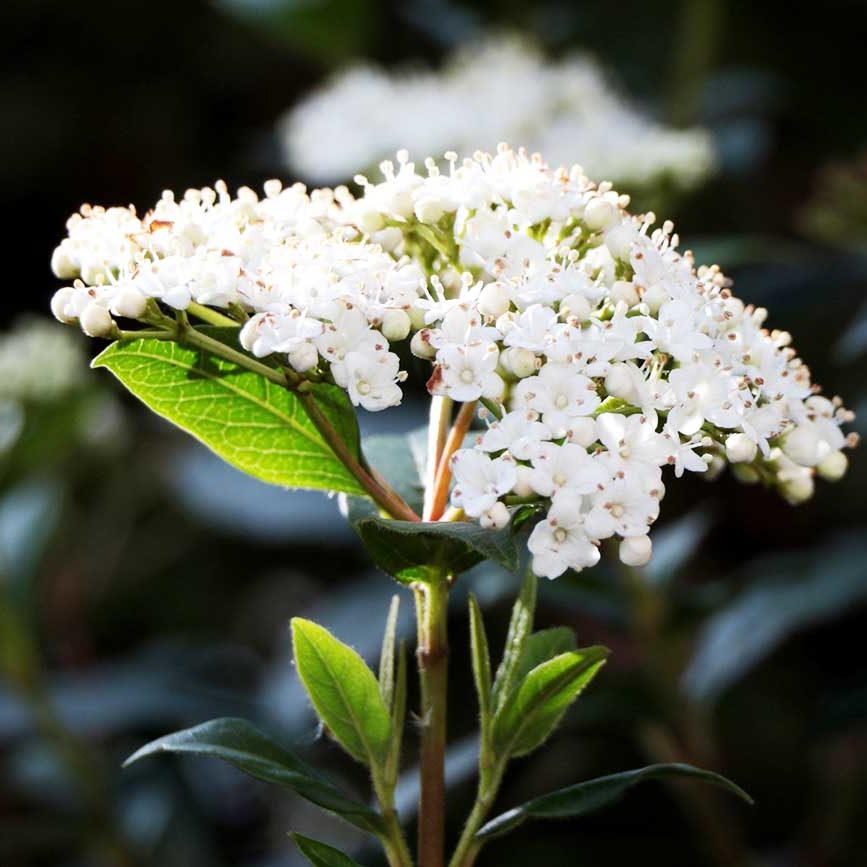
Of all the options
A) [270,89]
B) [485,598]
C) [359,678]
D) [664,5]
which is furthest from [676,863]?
[270,89]

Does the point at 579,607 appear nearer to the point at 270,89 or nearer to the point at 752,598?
the point at 752,598

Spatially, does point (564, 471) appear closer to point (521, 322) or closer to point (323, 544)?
point (521, 322)

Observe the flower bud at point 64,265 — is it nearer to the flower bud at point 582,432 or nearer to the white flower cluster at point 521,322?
the white flower cluster at point 521,322

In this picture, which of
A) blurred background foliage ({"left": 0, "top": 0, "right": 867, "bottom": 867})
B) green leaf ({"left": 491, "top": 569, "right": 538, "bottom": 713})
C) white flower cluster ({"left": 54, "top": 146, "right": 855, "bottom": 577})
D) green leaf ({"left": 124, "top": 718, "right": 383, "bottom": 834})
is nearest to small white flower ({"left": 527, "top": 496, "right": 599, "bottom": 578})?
white flower cluster ({"left": 54, "top": 146, "right": 855, "bottom": 577})

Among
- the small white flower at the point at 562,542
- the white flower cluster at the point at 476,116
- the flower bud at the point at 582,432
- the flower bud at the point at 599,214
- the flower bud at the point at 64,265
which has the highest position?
the white flower cluster at the point at 476,116

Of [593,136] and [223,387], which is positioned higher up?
[593,136]

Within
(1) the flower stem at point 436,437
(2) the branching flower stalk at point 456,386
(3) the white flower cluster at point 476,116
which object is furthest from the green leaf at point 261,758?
(3) the white flower cluster at point 476,116

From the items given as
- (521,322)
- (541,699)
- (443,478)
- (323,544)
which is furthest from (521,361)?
(323,544)

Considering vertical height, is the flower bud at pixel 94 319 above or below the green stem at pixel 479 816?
above
